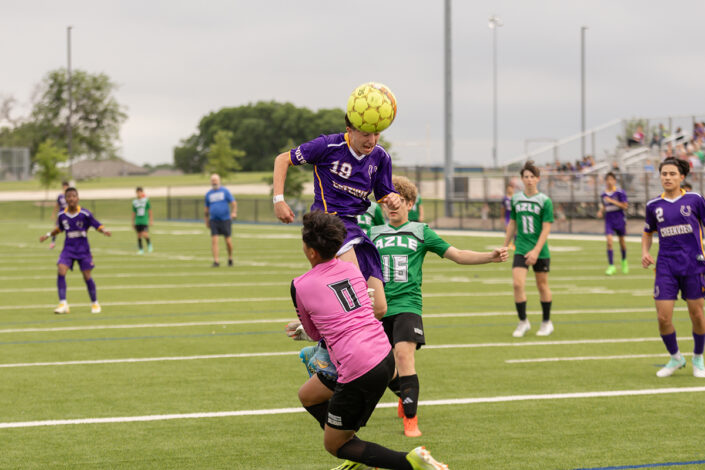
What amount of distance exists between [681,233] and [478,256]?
320 cm

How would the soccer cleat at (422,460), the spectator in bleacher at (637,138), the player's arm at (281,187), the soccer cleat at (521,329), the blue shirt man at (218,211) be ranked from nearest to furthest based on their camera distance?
the soccer cleat at (422,460) → the player's arm at (281,187) → the soccer cleat at (521,329) → the blue shirt man at (218,211) → the spectator in bleacher at (637,138)

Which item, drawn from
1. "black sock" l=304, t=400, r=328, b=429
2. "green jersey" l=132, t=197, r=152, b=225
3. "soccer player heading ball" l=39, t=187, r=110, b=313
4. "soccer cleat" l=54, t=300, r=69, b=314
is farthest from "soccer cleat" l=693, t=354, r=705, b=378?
"green jersey" l=132, t=197, r=152, b=225

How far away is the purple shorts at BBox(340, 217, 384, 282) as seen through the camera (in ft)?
20.5

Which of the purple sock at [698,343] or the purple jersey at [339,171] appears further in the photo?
the purple sock at [698,343]

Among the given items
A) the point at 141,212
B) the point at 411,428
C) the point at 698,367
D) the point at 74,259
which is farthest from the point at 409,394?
the point at 141,212

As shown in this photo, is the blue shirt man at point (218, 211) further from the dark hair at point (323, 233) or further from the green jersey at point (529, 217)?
the dark hair at point (323, 233)

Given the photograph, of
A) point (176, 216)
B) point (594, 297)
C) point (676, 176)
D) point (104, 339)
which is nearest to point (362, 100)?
point (676, 176)

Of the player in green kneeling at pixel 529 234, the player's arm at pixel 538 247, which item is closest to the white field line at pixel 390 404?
the player's arm at pixel 538 247

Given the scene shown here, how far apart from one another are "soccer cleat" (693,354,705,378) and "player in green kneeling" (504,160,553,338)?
273 centimetres

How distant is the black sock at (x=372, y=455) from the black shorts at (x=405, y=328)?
6.54 ft

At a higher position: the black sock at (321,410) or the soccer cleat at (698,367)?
the black sock at (321,410)

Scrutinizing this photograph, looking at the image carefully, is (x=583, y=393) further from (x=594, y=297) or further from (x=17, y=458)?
(x=594, y=297)

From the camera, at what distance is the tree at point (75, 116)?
109312mm

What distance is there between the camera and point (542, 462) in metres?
6.07
